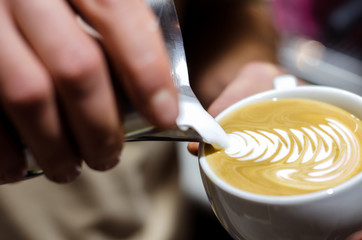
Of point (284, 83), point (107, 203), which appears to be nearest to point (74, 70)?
point (284, 83)

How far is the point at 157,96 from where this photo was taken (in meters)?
0.32

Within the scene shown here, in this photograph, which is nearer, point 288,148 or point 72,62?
point 72,62

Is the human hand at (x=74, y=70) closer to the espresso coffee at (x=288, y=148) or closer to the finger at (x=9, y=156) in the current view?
the finger at (x=9, y=156)

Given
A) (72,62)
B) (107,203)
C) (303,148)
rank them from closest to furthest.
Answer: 1. (72,62)
2. (303,148)
3. (107,203)

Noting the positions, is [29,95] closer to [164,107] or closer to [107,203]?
[164,107]

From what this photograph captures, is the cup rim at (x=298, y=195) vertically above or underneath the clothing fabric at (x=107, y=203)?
above

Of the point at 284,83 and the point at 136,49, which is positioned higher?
the point at 136,49

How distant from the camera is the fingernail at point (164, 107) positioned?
1.04 feet

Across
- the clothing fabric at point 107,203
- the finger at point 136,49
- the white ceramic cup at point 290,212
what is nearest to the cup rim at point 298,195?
the white ceramic cup at point 290,212

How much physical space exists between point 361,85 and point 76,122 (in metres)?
0.89

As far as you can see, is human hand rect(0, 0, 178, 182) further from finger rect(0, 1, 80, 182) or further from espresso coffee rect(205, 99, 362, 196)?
espresso coffee rect(205, 99, 362, 196)

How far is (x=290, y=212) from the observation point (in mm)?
359

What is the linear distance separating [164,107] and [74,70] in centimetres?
7

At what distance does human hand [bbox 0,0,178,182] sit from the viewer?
0.99ft
